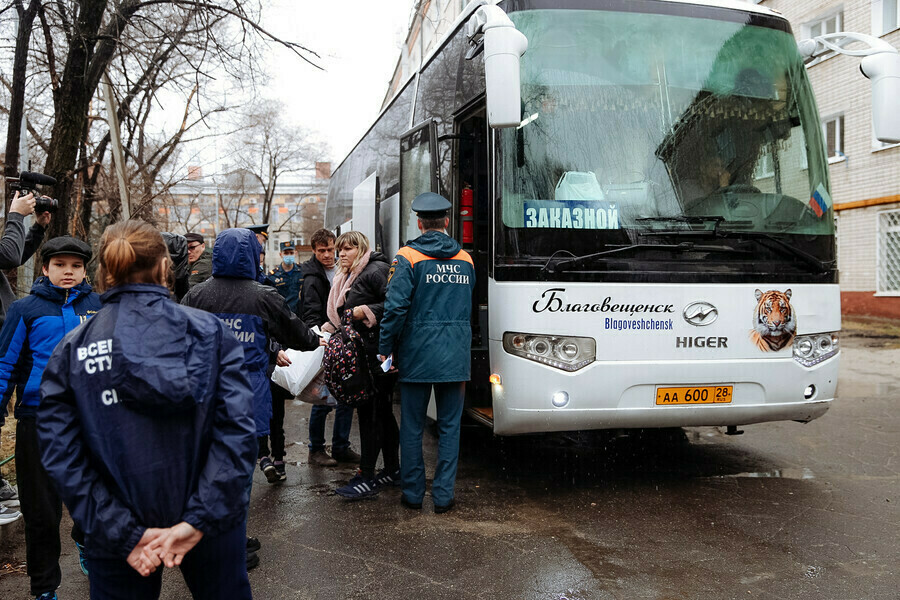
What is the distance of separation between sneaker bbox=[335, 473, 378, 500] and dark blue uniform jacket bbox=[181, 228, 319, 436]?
3.84 feet

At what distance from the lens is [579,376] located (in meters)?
4.72

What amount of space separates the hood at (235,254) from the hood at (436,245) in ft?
3.84

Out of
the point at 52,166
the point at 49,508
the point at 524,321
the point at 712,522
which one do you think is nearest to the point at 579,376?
the point at 524,321

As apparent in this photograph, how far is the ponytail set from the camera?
7.25ft

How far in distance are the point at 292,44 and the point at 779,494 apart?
6247 mm

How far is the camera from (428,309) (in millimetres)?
4887

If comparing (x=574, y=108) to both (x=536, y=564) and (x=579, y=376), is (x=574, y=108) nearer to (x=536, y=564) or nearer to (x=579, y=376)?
(x=579, y=376)

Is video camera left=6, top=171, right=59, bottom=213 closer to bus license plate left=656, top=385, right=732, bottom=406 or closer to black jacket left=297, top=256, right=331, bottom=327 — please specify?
black jacket left=297, top=256, right=331, bottom=327

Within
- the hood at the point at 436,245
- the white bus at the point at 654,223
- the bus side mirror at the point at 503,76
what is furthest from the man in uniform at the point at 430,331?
the bus side mirror at the point at 503,76

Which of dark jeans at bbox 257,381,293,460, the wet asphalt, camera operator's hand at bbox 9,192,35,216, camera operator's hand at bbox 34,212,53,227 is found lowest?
the wet asphalt

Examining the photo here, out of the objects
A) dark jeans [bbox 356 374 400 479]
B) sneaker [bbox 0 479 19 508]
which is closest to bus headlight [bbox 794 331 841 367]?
dark jeans [bbox 356 374 400 479]

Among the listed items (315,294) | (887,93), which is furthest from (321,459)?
(887,93)

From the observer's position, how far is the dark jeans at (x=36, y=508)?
3.48m

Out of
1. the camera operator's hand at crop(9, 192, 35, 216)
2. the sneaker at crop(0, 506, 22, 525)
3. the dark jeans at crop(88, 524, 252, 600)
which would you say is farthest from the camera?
the sneaker at crop(0, 506, 22, 525)
